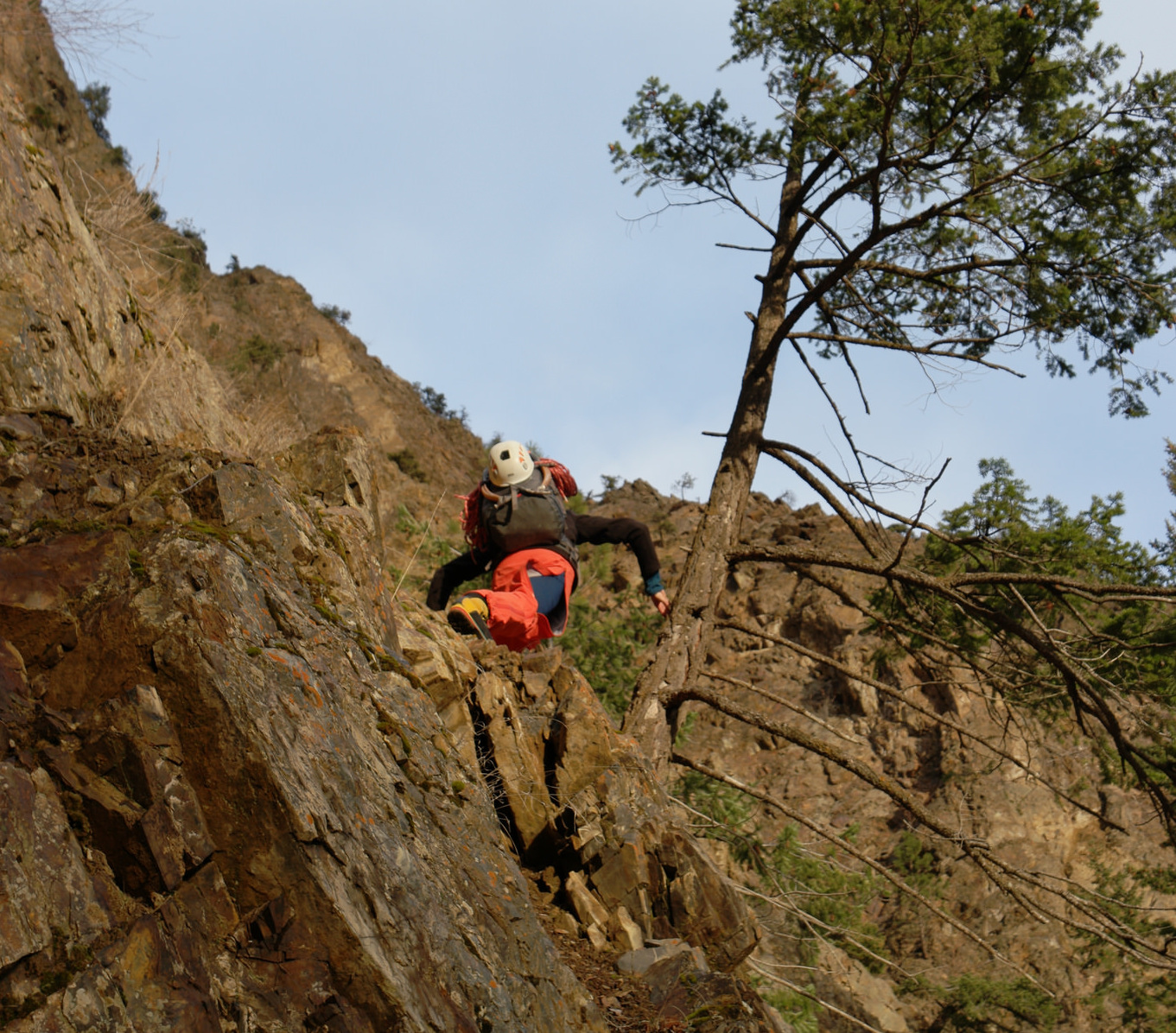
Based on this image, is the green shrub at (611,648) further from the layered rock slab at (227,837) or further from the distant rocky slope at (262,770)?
the layered rock slab at (227,837)

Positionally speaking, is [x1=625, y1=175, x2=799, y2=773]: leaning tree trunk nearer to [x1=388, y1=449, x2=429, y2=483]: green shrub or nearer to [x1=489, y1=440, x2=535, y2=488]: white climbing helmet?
[x1=489, y1=440, x2=535, y2=488]: white climbing helmet

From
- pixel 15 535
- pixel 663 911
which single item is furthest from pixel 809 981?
pixel 15 535

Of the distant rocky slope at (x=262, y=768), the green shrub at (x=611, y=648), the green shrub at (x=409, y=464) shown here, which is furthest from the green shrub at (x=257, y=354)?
the green shrub at (x=611, y=648)

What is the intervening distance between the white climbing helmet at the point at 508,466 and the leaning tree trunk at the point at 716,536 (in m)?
1.24

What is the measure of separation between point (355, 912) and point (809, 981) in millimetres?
6427

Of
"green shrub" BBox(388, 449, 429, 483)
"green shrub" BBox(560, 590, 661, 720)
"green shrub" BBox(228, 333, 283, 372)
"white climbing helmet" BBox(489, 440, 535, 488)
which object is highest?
"green shrub" BBox(228, 333, 283, 372)

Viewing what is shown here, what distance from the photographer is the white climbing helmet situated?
19.8 feet

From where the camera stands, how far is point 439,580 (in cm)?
616

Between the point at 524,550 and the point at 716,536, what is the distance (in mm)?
1301

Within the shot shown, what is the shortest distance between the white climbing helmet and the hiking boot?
86 cm

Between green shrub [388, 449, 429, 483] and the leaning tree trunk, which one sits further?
green shrub [388, 449, 429, 483]

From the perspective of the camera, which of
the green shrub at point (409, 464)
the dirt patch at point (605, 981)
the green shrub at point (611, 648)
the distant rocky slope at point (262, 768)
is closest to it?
the distant rocky slope at point (262, 768)

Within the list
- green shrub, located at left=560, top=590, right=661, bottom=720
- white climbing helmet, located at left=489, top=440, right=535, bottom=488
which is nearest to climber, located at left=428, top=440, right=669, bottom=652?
white climbing helmet, located at left=489, top=440, right=535, bottom=488

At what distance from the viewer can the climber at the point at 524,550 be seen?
5785 millimetres
